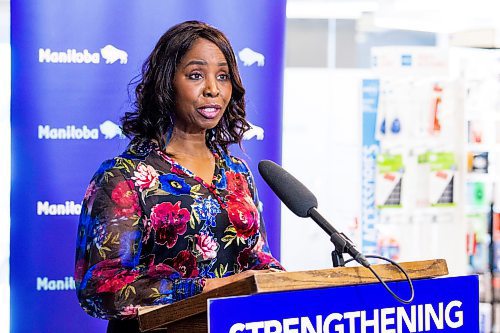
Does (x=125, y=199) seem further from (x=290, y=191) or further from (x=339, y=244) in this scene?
(x=339, y=244)

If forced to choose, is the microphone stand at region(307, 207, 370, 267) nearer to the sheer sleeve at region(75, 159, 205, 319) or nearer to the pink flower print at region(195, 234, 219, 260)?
the sheer sleeve at region(75, 159, 205, 319)

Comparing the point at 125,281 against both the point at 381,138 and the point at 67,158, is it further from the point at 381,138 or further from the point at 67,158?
the point at 381,138

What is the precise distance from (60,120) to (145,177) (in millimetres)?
949

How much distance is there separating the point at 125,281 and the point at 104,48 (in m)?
1.26

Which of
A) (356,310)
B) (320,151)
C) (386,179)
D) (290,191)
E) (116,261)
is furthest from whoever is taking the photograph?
(320,151)

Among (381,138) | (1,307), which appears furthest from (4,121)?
(381,138)

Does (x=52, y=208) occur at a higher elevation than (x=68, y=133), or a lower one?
lower

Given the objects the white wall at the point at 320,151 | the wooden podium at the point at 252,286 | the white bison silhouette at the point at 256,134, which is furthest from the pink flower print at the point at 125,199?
the white wall at the point at 320,151

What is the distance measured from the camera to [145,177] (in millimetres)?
1797

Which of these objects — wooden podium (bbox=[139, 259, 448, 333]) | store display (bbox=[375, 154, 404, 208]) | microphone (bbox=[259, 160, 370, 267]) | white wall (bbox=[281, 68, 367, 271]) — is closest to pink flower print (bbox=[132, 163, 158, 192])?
microphone (bbox=[259, 160, 370, 267])

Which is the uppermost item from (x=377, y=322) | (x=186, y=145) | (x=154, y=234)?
(x=186, y=145)

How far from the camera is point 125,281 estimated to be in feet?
5.24

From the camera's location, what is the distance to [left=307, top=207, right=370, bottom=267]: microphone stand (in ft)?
4.19

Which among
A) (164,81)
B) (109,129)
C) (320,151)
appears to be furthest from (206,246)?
(320,151)
